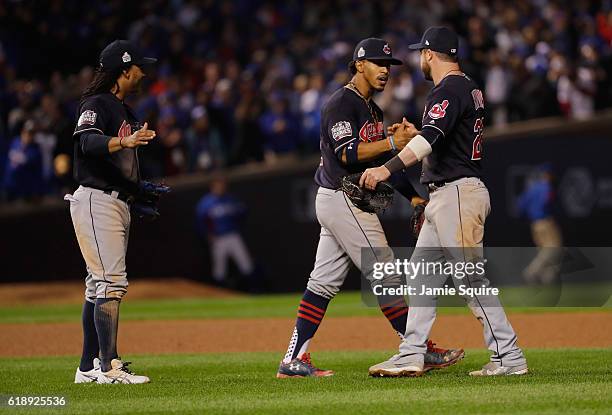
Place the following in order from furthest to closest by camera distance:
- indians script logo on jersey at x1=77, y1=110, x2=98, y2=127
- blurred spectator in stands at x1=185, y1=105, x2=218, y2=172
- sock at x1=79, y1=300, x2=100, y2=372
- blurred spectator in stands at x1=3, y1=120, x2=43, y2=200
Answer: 1. blurred spectator in stands at x1=185, y1=105, x2=218, y2=172
2. blurred spectator in stands at x1=3, y1=120, x2=43, y2=200
3. sock at x1=79, y1=300, x2=100, y2=372
4. indians script logo on jersey at x1=77, y1=110, x2=98, y2=127

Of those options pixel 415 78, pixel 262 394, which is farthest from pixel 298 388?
pixel 415 78

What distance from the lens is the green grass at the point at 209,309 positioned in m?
15.2

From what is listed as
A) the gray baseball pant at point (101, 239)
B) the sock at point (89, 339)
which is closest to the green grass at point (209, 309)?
the sock at point (89, 339)

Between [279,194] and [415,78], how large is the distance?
3260mm

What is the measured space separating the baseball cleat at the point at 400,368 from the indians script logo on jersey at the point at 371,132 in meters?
1.50

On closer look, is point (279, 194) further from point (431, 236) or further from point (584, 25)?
point (431, 236)

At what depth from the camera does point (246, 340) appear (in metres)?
11.4

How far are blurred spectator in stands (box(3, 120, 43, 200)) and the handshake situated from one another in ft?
38.0

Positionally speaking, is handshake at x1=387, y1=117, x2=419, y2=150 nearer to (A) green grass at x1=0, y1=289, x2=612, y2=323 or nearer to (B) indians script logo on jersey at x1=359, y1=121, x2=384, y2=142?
(B) indians script logo on jersey at x1=359, y1=121, x2=384, y2=142

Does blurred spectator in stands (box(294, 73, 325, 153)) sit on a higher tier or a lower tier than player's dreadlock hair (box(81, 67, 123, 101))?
higher

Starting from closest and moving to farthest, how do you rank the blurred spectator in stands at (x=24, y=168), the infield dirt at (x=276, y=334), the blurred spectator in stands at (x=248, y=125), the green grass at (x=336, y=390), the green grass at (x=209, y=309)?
the green grass at (x=336, y=390) < the infield dirt at (x=276, y=334) < the green grass at (x=209, y=309) < the blurred spectator in stands at (x=24, y=168) < the blurred spectator in stands at (x=248, y=125)

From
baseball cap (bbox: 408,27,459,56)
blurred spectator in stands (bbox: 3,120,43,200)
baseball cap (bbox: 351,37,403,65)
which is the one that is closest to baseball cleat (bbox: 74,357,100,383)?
baseball cap (bbox: 351,37,403,65)

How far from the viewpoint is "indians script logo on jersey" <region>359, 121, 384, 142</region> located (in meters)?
7.55

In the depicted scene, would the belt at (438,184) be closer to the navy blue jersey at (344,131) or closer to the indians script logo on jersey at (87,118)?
the navy blue jersey at (344,131)
